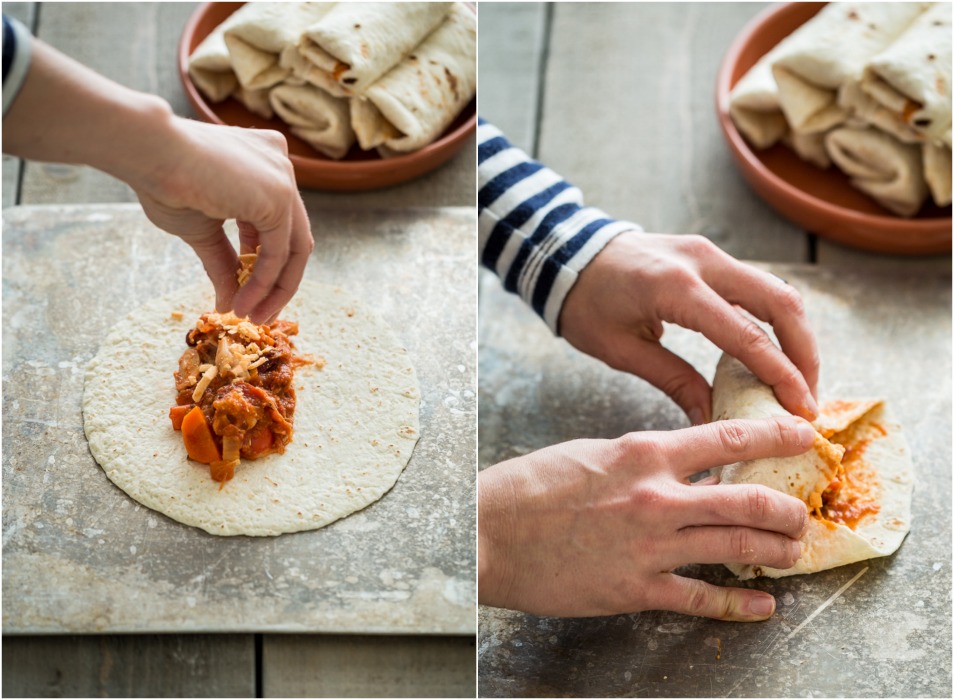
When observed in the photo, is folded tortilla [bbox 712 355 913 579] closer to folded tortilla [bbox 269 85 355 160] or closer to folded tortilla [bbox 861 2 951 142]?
folded tortilla [bbox 861 2 951 142]

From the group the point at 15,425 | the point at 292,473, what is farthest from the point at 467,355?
the point at 15,425

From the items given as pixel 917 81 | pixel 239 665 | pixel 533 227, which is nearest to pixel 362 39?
pixel 533 227

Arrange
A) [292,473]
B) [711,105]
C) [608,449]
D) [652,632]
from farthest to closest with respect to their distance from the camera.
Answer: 1. [711,105]
2. [292,473]
3. [652,632]
4. [608,449]

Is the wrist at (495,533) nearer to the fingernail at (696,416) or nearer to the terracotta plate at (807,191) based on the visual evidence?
the fingernail at (696,416)

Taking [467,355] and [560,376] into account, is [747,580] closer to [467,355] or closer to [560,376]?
[560,376]

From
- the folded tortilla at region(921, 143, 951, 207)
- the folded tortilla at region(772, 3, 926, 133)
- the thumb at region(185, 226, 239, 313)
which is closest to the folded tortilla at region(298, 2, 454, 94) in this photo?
the thumb at region(185, 226, 239, 313)

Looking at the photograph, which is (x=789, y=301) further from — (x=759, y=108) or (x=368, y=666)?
(x=368, y=666)

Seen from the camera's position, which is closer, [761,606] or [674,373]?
[761,606]
